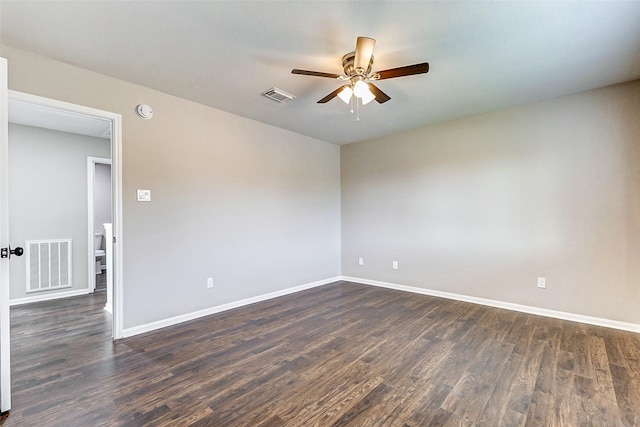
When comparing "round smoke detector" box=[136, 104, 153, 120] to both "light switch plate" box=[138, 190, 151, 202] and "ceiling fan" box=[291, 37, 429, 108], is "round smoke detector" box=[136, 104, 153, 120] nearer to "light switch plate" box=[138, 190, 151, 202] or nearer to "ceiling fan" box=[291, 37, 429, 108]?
"light switch plate" box=[138, 190, 151, 202]

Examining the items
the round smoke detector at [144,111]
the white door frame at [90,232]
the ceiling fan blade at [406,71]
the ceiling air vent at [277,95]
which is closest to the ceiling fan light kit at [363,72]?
the ceiling fan blade at [406,71]

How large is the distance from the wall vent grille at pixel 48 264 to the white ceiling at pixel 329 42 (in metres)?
3.10

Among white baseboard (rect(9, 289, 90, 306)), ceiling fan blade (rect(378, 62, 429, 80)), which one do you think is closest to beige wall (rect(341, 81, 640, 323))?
ceiling fan blade (rect(378, 62, 429, 80))

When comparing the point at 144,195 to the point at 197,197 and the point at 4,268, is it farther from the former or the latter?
the point at 4,268

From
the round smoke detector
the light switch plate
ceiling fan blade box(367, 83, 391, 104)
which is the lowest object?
the light switch plate

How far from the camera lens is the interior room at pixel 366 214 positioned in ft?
6.29

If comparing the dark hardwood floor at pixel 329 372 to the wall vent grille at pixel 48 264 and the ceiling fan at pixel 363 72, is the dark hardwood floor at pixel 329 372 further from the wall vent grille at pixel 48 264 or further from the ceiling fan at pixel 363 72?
the ceiling fan at pixel 363 72

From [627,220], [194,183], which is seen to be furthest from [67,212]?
[627,220]

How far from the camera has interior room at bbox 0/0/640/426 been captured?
75.5 inches

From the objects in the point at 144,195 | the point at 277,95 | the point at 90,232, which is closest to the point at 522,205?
the point at 277,95

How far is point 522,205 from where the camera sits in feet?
11.8

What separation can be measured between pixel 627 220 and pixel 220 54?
4256mm

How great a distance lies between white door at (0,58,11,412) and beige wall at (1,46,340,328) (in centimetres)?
73

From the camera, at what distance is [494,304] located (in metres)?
3.78
